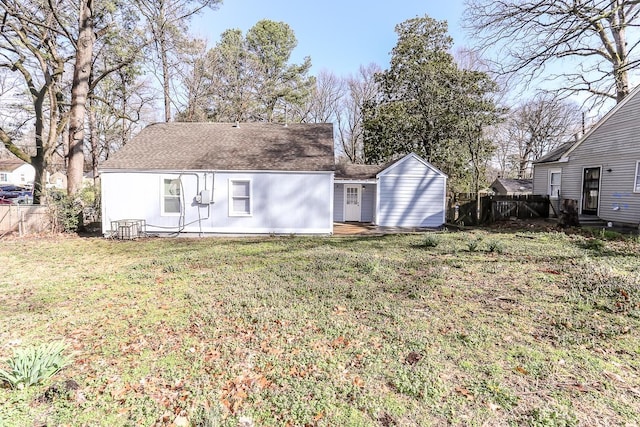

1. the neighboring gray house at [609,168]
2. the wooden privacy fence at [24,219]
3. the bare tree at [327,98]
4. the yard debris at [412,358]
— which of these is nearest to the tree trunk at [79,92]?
the wooden privacy fence at [24,219]

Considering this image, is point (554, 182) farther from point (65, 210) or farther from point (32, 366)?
point (65, 210)

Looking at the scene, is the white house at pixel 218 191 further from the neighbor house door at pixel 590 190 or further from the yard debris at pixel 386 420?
the neighbor house door at pixel 590 190

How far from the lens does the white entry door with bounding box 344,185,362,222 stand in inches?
648

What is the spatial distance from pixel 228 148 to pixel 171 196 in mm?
2940

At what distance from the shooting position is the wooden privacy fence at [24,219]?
10.7 metres

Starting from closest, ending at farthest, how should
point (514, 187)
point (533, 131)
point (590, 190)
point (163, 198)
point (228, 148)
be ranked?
point (163, 198) < point (228, 148) < point (590, 190) < point (514, 187) < point (533, 131)

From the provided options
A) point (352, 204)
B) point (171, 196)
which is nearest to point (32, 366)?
point (171, 196)

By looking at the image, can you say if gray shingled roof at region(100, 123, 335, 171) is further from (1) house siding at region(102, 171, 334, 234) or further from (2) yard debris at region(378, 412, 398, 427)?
(2) yard debris at region(378, 412, 398, 427)

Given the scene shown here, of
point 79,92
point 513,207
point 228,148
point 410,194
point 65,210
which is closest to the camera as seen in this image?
point 65,210

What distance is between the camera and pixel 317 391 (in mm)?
2799

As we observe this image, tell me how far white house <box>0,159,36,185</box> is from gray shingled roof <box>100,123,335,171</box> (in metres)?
50.7

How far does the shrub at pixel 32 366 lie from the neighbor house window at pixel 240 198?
874cm

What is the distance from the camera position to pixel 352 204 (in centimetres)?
1653

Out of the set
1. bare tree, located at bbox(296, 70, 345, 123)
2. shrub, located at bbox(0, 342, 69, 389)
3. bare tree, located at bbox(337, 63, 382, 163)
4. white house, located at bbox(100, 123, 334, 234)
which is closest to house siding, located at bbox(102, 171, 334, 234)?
white house, located at bbox(100, 123, 334, 234)
